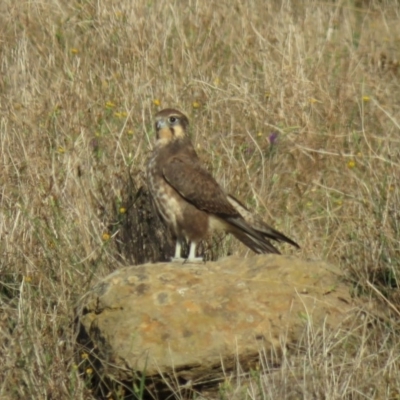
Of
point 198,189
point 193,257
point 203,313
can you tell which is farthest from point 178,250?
point 203,313

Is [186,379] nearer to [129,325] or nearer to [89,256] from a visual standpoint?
[129,325]

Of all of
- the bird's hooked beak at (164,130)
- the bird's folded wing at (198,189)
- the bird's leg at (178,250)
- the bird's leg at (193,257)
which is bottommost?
the bird's leg at (178,250)

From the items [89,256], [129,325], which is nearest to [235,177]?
[89,256]

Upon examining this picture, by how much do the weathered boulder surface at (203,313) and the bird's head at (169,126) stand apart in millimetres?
985

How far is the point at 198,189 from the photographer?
19.2 feet

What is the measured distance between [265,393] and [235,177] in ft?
6.89

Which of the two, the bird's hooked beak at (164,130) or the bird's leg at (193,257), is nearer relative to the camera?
the bird's leg at (193,257)

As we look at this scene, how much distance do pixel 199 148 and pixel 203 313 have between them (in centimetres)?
192

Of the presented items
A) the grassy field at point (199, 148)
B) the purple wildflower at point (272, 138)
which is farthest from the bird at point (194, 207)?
the purple wildflower at point (272, 138)

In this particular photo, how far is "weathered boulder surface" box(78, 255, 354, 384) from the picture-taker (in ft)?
16.4

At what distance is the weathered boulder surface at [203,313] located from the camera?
4.99 m

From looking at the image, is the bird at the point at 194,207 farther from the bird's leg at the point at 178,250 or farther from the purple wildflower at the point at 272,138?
the purple wildflower at the point at 272,138

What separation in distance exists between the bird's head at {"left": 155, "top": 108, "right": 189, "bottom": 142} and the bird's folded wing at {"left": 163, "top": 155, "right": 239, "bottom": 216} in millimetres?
227

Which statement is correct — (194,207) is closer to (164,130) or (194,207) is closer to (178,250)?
(178,250)
